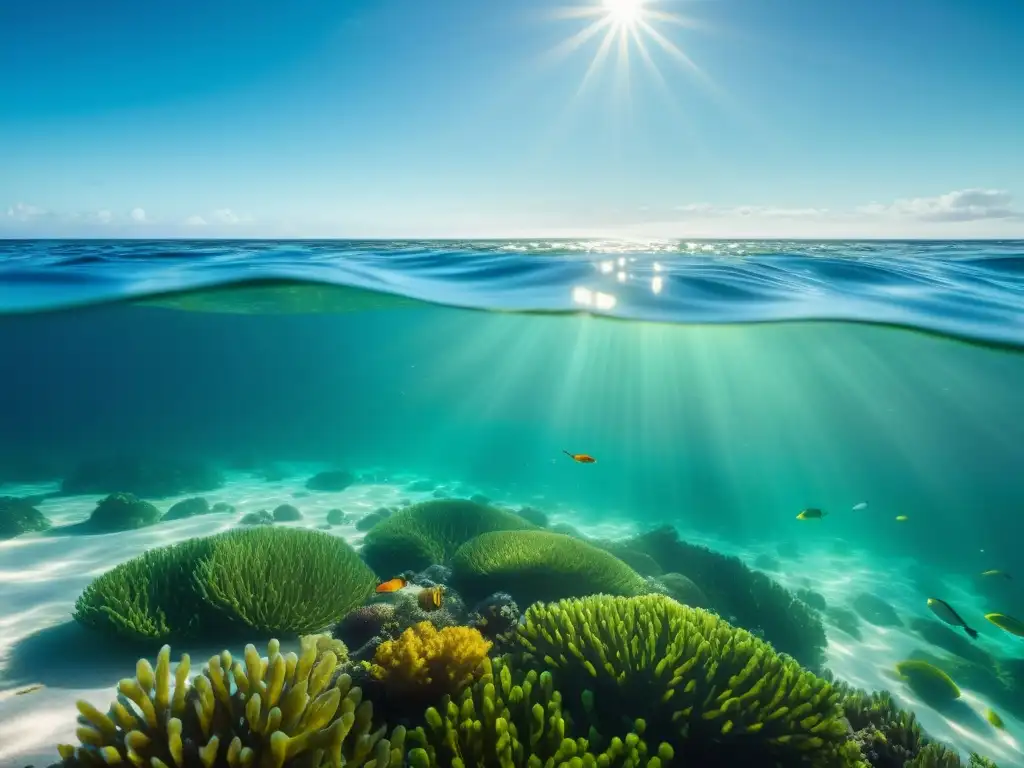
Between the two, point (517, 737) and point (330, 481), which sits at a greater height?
point (517, 737)

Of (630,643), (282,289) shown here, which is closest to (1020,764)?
(630,643)

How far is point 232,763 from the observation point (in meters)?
2.22

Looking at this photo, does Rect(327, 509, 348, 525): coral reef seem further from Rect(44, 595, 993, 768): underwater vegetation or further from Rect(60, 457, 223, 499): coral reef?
Rect(44, 595, 993, 768): underwater vegetation

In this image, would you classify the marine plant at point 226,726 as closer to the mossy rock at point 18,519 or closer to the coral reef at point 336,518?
the mossy rock at point 18,519

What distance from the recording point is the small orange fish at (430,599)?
5086mm

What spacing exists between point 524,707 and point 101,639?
4.73m

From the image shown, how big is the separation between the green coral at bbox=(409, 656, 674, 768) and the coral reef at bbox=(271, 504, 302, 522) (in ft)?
44.1

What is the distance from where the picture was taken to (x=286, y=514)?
15.1 metres

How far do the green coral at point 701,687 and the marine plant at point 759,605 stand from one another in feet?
20.4

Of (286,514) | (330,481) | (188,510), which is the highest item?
(188,510)

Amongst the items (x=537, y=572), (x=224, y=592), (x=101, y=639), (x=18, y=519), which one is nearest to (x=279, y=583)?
(x=224, y=592)

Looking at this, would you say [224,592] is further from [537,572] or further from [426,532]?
[426,532]

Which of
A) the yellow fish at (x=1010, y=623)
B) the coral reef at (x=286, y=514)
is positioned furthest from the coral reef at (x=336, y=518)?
the yellow fish at (x=1010, y=623)

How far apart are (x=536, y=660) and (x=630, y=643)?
2.30ft
